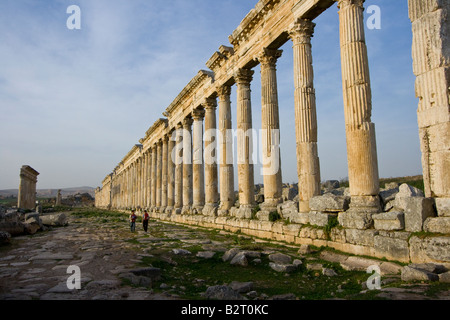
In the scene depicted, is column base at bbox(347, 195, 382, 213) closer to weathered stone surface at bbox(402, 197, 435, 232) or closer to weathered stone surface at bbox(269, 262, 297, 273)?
weathered stone surface at bbox(402, 197, 435, 232)

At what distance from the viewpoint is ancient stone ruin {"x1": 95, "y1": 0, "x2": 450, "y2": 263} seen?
23.2ft

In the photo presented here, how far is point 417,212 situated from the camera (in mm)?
6875

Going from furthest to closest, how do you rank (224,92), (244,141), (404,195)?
(224,92)
(244,141)
(404,195)

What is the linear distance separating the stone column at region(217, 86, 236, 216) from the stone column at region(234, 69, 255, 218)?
1908 millimetres

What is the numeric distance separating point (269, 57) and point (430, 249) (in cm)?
1006

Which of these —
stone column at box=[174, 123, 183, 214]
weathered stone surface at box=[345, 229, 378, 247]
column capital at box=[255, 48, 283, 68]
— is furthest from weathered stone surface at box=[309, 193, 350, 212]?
stone column at box=[174, 123, 183, 214]

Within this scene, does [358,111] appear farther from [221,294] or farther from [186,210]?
[186,210]

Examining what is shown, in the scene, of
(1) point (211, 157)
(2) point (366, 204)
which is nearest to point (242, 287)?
(2) point (366, 204)

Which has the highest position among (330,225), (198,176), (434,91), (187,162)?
(187,162)

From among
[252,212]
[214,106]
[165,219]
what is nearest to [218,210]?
[252,212]

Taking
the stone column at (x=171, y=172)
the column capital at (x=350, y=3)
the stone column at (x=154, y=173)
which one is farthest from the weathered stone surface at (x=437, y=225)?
the stone column at (x=154, y=173)

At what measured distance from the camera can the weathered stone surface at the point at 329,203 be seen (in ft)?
30.4
